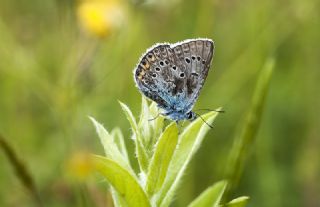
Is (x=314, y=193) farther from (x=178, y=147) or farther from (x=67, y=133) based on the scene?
(x=178, y=147)

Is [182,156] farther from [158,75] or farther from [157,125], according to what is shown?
[158,75]

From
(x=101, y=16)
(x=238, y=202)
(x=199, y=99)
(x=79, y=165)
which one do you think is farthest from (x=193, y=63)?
(x=101, y=16)

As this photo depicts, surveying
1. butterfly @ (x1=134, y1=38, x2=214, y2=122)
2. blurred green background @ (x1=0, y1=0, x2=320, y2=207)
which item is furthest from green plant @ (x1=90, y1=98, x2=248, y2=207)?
blurred green background @ (x1=0, y1=0, x2=320, y2=207)

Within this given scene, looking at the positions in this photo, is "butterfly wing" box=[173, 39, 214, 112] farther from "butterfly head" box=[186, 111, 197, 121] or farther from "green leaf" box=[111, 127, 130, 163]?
"green leaf" box=[111, 127, 130, 163]

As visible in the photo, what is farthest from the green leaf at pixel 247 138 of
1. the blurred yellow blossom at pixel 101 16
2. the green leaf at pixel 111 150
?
the blurred yellow blossom at pixel 101 16

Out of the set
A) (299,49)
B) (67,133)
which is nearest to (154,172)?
(67,133)

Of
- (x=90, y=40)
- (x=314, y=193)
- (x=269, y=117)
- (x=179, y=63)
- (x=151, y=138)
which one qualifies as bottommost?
(x=314, y=193)
